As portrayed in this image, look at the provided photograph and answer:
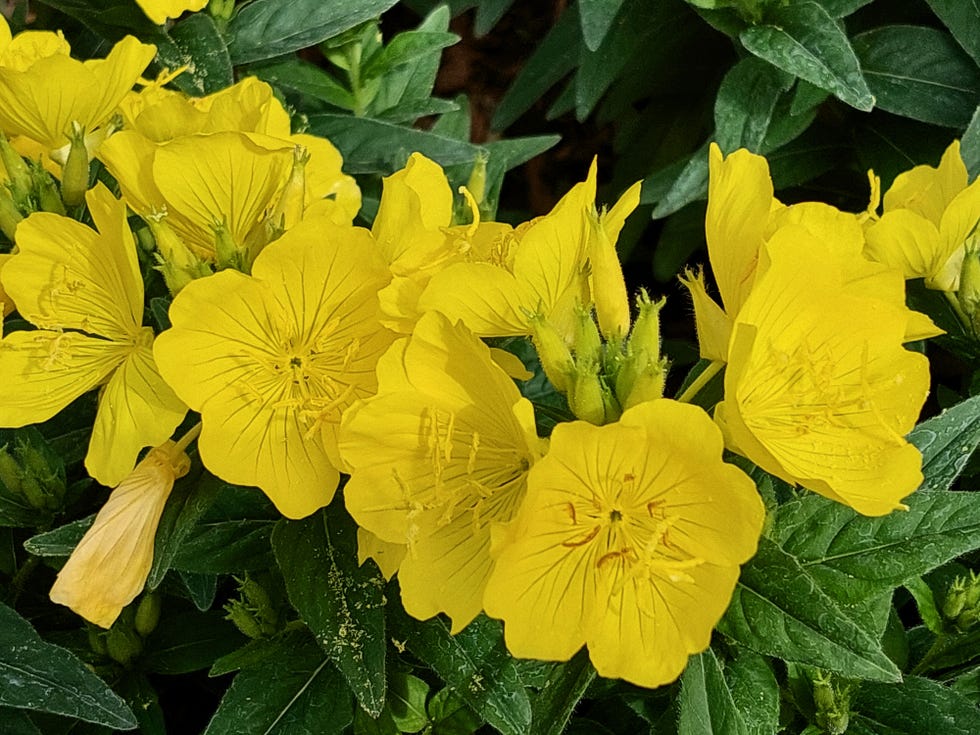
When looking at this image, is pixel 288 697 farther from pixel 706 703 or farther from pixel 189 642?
pixel 706 703

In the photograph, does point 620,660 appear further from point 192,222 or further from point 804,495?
point 192,222

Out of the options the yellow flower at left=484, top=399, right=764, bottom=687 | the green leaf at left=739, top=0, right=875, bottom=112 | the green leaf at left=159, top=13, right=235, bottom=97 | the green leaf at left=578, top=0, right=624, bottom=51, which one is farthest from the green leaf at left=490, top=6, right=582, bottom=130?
the yellow flower at left=484, top=399, right=764, bottom=687

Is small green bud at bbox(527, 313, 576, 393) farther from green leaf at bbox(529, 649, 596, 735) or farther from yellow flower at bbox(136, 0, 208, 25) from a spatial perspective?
yellow flower at bbox(136, 0, 208, 25)

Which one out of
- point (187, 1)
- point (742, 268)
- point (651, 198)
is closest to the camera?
point (742, 268)

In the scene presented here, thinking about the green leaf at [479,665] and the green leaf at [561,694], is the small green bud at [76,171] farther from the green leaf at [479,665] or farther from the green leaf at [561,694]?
the green leaf at [561,694]

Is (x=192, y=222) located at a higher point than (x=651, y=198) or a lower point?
higher

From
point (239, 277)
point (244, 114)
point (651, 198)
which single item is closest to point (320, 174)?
point (244, 114)
